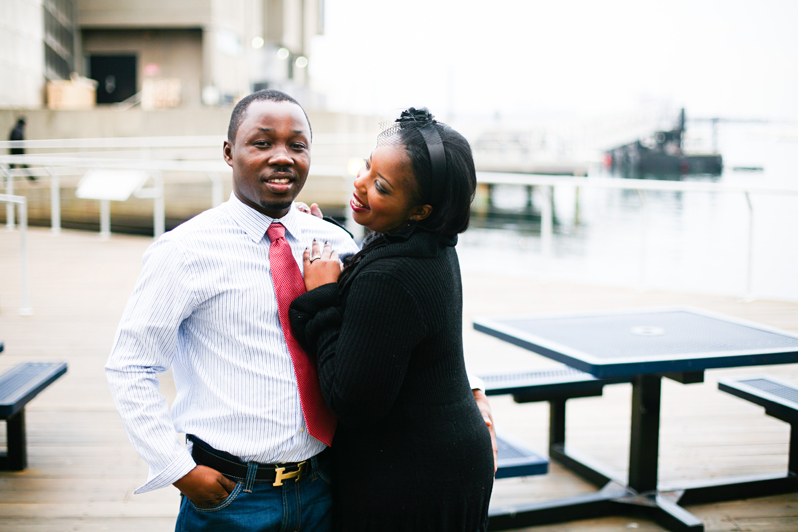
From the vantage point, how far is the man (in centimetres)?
129

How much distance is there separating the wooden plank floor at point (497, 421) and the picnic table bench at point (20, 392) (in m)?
0.07

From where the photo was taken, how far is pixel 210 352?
135 cm

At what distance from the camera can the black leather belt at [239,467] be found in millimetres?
1335

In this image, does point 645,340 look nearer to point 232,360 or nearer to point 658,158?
point 232,360

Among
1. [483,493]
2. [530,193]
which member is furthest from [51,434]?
[530,193]

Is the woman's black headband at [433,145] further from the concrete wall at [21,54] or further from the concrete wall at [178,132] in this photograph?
the concrete wall at [21,54]

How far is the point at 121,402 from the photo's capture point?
128cm

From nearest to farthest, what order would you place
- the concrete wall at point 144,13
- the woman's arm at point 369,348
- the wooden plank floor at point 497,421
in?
the woman's arm at point 369,348, the wooden plank floor at point 497,421, the concrete wall at point 144,13

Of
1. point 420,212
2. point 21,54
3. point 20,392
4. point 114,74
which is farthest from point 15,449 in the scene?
point 114,74

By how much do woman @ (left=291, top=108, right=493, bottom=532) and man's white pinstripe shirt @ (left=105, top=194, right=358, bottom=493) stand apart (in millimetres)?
86

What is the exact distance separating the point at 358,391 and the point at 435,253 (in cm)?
30

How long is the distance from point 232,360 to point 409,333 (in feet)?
1.13

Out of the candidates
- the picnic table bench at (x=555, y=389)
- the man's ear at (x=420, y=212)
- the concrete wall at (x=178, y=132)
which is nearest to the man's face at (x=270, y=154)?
the man's ear at (x=420, y=212)

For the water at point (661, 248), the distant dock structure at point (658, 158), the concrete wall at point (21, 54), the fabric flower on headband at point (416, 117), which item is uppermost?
the concrete wall at point (21, 54)
